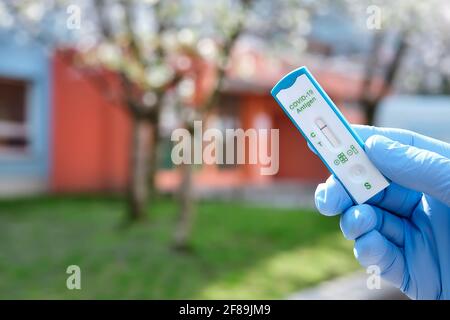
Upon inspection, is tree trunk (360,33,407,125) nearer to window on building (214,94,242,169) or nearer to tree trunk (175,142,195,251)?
window on building (214,94,242,169)

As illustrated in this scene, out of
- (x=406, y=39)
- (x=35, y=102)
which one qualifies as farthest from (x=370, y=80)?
(x=35, y=102)

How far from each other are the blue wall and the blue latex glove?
11.8 metres

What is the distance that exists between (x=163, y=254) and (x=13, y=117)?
809 cm

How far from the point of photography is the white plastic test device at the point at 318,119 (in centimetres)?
148

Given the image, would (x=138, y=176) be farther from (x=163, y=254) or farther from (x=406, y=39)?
(x=406, y=39)

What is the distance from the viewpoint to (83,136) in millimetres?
13320

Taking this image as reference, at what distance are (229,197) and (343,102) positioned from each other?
698 centimetres

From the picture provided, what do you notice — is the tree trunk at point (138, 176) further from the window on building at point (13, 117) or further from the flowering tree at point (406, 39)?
the window on building at point (13, 117)

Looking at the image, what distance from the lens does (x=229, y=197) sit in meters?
13.3

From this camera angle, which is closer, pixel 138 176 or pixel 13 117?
pixel 138 176

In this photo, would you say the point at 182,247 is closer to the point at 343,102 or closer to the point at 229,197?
the point at 229,197

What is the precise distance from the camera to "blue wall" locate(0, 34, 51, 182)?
12656 millimetres

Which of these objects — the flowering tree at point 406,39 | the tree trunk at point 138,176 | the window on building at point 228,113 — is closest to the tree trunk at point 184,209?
the tree trunk at point 138,176
